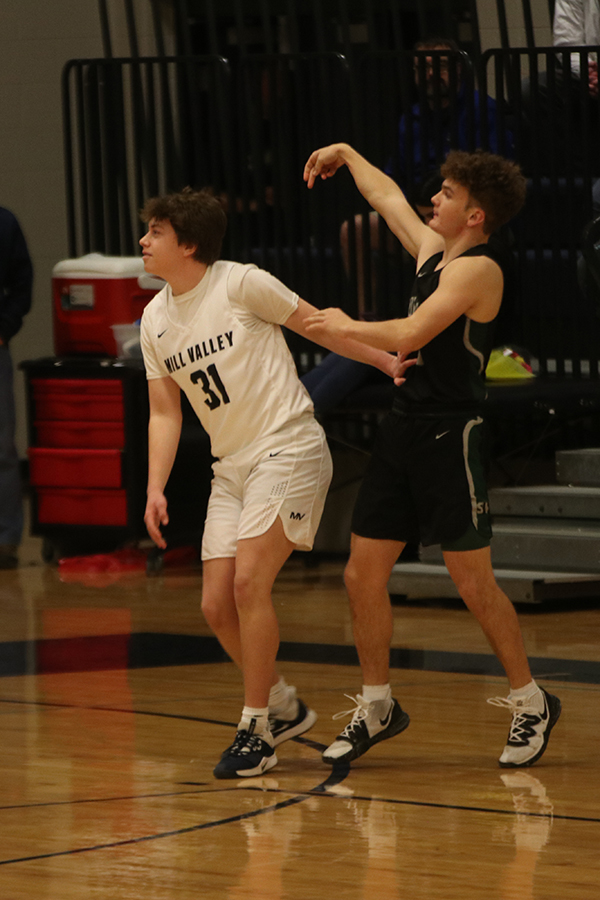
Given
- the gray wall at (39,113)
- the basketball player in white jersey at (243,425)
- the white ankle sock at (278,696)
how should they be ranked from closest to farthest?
1. the basketball player in white jersey at (243,425)
2. the white ankle sock at (278,696)
3. the gray wall at (39,113)

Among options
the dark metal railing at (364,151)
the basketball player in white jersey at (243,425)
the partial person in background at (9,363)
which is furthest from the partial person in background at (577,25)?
the basketball player in white jersey at (243,425)

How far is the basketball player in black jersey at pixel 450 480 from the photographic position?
4.22 m

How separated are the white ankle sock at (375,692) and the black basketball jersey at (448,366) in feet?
2.44

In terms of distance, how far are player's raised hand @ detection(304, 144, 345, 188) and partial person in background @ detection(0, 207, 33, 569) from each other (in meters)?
4.04

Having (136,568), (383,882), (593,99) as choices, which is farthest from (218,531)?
(593,99)

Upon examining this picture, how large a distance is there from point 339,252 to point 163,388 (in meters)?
4.03

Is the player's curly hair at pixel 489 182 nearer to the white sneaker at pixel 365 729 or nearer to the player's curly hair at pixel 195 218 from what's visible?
the player's curly hair at pixel 195 218

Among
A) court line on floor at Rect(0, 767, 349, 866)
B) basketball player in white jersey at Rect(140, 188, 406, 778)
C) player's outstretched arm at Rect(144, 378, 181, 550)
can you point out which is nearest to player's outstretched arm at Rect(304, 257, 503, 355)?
basketball player in white jersey at Rect(140, 188, 406, 778)

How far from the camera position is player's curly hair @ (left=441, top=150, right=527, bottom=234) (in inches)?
167

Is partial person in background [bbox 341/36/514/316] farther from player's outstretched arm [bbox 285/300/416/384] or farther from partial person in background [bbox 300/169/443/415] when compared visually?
player's outstretched arm [bbox 285/300/416/384]

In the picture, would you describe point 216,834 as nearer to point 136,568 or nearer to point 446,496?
point 446,496

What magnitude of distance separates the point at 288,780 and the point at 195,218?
1.51 meters

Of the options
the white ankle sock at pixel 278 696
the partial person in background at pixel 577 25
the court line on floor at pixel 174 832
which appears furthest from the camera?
the partial person in background at pixel 577 25

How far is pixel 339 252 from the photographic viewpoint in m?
8.35
